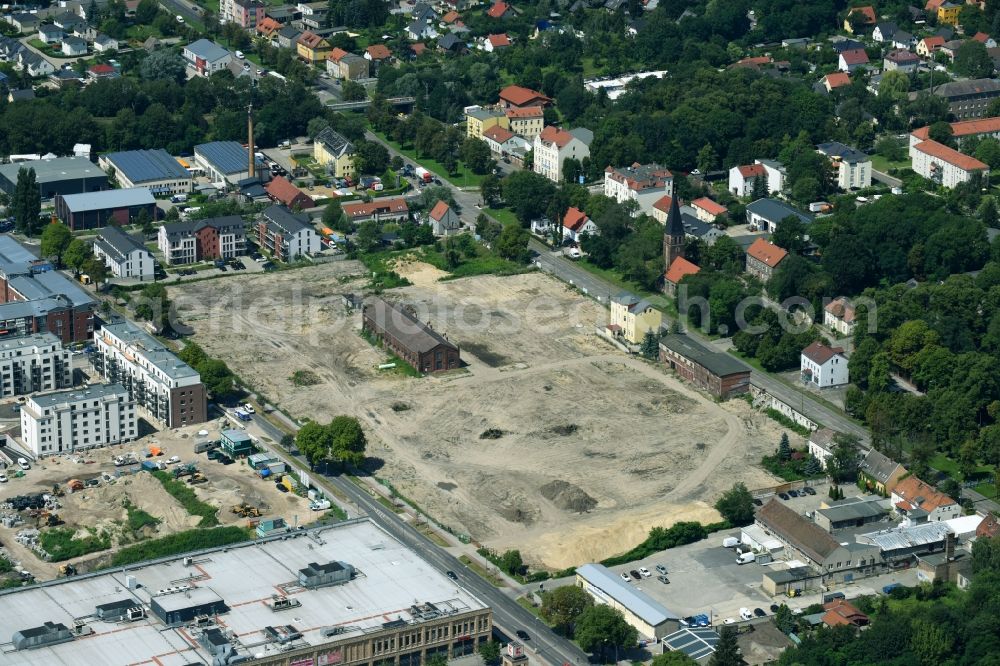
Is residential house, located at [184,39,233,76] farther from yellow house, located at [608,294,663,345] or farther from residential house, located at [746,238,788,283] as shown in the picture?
yellow house, located at [608,294,663,345]

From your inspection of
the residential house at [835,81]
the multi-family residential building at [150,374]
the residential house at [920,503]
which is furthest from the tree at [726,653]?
the residential house at [835,81]

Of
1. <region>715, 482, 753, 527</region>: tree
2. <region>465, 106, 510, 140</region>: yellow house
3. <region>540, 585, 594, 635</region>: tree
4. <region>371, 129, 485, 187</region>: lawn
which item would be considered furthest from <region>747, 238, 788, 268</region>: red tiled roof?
<region>540, 585, 594, 635</region>: tree

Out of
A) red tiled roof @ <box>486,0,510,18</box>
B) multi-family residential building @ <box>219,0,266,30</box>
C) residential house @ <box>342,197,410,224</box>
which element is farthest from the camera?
multi-family residential building @ <box>219,0,266,30</box>

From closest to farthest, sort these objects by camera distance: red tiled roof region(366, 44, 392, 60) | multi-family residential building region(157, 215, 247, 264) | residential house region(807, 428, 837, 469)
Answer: residential house region(807, 428, 837, 469), multi-family residential building region(157, 215, 247, 264), red tiled roof region(366, 44, 392, 60)

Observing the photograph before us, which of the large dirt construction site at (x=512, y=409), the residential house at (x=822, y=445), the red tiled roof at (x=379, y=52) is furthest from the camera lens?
the red tiled roof at (x=379, y=52)

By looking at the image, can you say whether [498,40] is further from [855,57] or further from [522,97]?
[855,57]

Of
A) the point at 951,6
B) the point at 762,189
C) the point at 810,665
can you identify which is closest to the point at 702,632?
the point at 810,665

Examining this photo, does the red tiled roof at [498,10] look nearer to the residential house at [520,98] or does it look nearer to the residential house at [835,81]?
the residential house at [520,98]

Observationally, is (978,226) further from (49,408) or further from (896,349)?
(49,408)
